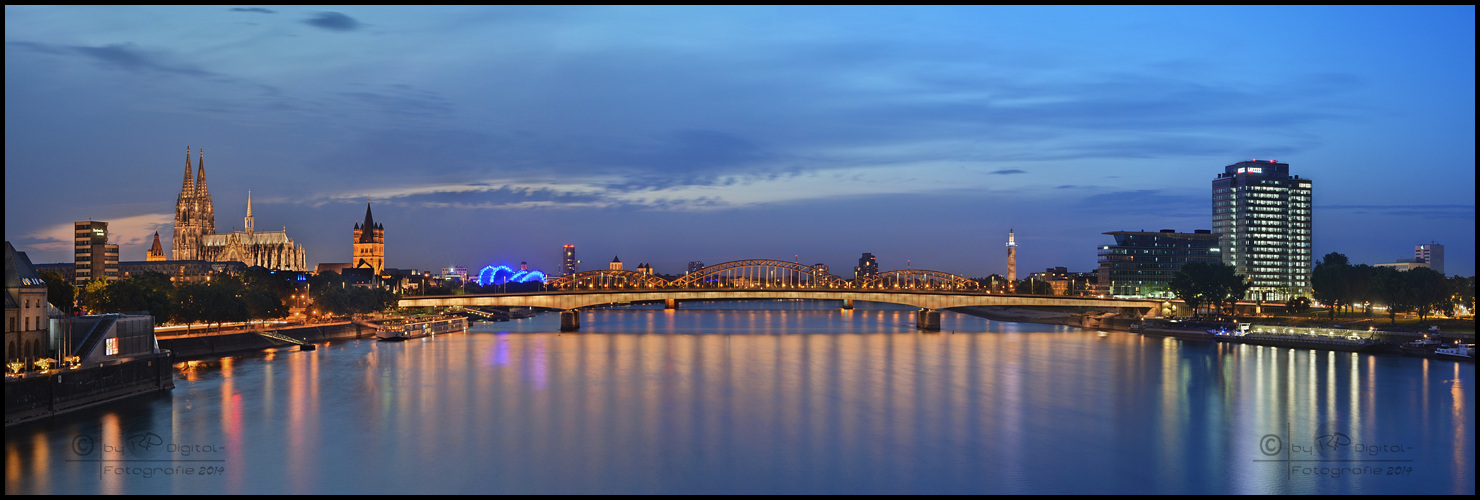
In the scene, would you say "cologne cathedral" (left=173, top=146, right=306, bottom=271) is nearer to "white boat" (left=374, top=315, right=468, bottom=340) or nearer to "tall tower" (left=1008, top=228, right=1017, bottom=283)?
"white boat" (left=374, top=315, right=468, bottom=340)

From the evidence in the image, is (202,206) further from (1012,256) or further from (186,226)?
(1012,256)

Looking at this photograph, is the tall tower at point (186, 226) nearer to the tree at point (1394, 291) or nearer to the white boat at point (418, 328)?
the white boat at point (418, 328)

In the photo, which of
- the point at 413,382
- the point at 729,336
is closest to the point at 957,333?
the point at 729,336

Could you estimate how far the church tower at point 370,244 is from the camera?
18600cm

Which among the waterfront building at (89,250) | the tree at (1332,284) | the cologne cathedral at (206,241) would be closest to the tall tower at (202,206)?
the cologne cathedral at (206,241)

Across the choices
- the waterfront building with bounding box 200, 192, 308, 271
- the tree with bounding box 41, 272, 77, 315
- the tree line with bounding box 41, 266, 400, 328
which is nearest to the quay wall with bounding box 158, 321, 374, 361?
the tree line with bounding box 41, 266, 400, 328

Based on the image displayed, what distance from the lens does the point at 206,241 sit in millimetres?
174625

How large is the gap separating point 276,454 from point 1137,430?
26.3 m

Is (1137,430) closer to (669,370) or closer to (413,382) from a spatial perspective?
(669,370)

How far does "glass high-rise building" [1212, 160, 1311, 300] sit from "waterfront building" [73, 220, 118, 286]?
5702 inches

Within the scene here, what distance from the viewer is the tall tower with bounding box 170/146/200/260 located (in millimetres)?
173875

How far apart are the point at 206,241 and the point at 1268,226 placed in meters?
175

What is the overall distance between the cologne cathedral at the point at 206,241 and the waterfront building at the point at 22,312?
14928cm

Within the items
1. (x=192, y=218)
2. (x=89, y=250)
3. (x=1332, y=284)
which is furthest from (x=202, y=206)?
(x=1332, y=284)
